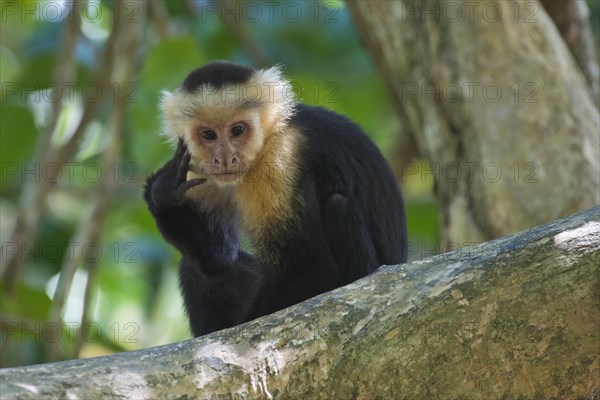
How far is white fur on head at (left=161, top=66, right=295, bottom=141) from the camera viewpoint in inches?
186

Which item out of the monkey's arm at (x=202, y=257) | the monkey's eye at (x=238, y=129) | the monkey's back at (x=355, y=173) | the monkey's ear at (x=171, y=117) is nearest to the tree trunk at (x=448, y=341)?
the monkey's back at (x=355, y=173)

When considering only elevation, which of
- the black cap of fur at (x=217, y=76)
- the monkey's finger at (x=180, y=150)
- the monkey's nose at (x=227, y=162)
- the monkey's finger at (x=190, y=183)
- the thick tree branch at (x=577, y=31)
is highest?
the thick tree branch at (x=577, y=31)

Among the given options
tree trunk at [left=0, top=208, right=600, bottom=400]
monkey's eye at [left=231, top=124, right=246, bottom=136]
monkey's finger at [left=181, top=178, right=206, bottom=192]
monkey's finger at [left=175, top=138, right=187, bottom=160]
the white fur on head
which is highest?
the white fur on head

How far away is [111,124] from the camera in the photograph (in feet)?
22.3

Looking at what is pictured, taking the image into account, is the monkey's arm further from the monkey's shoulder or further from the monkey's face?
the monkey's shoulder

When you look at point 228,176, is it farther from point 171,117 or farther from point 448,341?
point 448,341

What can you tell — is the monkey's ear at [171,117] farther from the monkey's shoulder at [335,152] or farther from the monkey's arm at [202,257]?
the monkey's shoulder at [335,152]

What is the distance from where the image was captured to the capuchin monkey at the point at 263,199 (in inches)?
172

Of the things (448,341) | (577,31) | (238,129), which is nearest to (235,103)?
(238,129)

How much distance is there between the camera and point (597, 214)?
10.8 feet

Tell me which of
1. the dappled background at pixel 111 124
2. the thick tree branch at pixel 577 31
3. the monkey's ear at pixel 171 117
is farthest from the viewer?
the thick tree branch at pixel 577 31

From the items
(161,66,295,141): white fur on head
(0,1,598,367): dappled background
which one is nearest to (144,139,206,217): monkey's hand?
(161,66,295,141): white fur on head

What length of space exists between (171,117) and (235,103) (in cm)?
52

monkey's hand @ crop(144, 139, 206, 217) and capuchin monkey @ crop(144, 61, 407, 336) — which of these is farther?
monkey's hand @ crop(144, 139, 206, 217)
